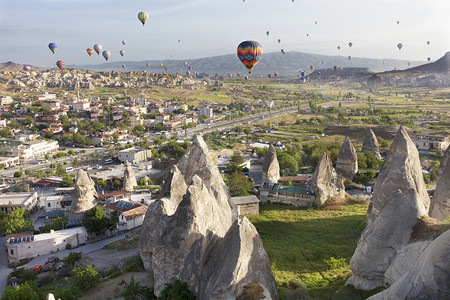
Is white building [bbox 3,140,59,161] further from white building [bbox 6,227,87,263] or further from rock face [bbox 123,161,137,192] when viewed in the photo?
white building [bbox 6,227,87,263]

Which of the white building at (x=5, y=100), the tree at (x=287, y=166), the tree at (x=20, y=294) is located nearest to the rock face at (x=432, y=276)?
the tree at (x=20, y=294)

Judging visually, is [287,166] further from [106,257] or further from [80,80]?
[80,80]

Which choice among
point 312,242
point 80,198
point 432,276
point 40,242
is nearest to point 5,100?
point 80,198

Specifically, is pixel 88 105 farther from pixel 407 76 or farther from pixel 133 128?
pixel 407 76

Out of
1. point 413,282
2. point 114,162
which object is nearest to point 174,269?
point 413,282

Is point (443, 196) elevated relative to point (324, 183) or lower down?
elevated

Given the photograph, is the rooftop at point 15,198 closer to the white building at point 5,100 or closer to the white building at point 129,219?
the white building at point 129,219

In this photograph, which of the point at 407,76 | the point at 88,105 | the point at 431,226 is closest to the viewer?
the point at 431,226
